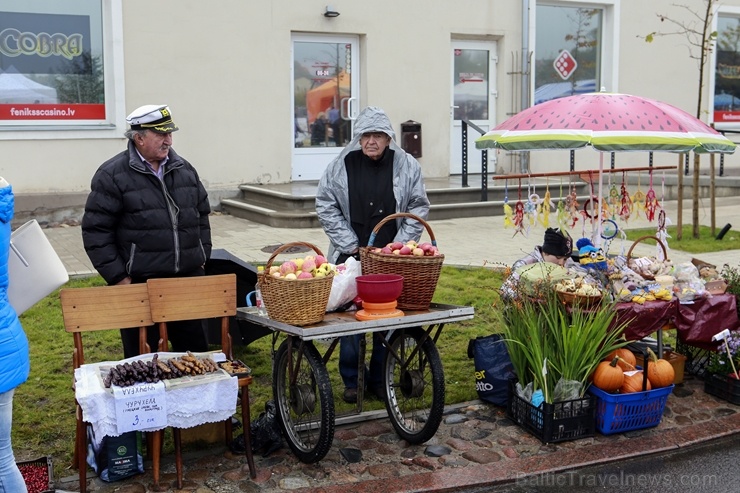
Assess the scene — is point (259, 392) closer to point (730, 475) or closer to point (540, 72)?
point (730, 475)

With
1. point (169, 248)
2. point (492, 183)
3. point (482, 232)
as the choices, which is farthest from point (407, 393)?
point (492, 183)

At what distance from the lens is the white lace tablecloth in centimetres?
391

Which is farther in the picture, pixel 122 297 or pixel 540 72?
pixel 540 72

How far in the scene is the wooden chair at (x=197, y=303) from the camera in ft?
14.5

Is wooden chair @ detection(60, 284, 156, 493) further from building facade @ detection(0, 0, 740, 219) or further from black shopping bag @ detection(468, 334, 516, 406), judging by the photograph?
building facade @ detection(0, 0, 740, 219)

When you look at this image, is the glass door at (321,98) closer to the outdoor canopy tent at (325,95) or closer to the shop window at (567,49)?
the outdoor canopy tent at (325,95)

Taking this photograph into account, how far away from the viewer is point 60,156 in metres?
11.9

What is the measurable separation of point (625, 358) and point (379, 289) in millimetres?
1841

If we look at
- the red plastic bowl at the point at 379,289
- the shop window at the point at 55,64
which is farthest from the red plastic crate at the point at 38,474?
the shop window at the point at 55,64

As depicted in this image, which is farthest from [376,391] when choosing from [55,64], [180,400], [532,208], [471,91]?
[471,91]

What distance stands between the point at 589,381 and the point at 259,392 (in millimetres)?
2156

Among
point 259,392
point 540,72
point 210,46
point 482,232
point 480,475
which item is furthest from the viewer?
point 540,72

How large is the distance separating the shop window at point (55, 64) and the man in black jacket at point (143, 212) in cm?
792

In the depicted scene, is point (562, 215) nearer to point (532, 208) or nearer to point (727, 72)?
point (532, 208)
